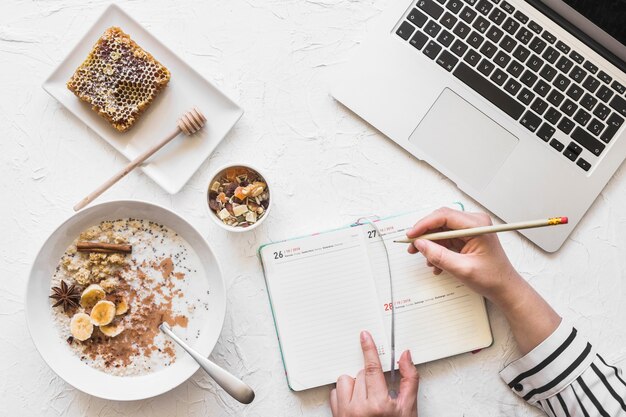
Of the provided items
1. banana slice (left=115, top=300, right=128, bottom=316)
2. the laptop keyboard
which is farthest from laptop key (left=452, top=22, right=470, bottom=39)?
banana slice (left=115, top=300, right=128, bottom=316)

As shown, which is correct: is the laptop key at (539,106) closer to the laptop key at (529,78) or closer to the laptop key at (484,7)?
the laptop key at (529,78)

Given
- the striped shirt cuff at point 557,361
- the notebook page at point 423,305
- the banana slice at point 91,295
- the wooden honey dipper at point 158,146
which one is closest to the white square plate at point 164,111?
the wooden honey dipper at point 158,146

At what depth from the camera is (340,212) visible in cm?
90

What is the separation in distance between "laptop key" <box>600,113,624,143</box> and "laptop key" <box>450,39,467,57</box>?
249mm

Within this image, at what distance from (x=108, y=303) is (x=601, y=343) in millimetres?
794

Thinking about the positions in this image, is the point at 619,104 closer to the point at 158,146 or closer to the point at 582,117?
the point at 582,117

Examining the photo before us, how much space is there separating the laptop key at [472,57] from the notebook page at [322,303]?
1.05 ft

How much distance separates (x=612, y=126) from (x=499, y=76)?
19cm

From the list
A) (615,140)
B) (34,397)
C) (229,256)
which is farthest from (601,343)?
(34,397)

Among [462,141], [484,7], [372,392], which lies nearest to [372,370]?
[372,392]

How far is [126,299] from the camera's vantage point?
854 millimetres

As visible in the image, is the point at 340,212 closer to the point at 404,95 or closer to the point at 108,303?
the point at 404,95

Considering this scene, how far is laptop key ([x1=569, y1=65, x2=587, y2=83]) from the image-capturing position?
861 millimetres

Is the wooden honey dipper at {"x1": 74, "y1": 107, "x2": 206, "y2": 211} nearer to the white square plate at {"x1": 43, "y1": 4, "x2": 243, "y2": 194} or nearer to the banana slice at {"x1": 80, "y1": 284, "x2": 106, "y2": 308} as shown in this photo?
the white square plate at {"x1": 43, "y1": 4, "x2": 243, "y2": 194}
